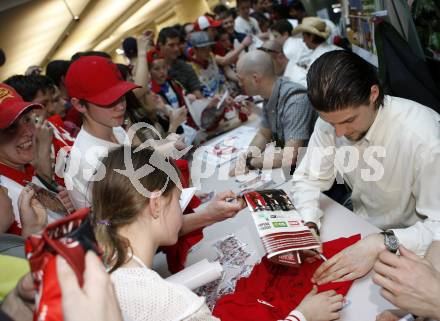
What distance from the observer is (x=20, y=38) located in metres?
4.84

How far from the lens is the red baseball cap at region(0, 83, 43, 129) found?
1.61 metres

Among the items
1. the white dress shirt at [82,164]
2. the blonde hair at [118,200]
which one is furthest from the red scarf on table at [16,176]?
the blonde hair at [118,200]

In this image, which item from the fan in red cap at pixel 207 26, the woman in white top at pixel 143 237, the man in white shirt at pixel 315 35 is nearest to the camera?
the woman in white top at pixel 143 237

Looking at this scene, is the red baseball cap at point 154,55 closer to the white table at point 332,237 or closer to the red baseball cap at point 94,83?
the red baseball cap at point 94,83

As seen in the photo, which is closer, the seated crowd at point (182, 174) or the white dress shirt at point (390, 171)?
the seated crowd at point (182, 174)

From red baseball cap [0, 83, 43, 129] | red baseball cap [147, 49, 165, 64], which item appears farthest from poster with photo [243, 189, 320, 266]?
red baseball cap [147, 49, 165, 64]

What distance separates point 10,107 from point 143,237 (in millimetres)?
994

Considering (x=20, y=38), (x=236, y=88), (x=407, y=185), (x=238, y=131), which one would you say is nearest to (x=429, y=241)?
(x=407, y=185)

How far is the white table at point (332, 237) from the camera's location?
1.15m

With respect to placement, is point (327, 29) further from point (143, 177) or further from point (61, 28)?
point (61, 28)

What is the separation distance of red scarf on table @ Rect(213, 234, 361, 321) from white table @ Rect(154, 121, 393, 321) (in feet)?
0.17

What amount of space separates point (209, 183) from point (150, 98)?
0.89m

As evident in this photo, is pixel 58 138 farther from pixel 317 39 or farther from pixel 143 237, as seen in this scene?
pixel 317 39

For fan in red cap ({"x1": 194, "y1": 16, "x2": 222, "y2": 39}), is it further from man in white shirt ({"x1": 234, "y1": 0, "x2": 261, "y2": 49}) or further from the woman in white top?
the woman in white top
